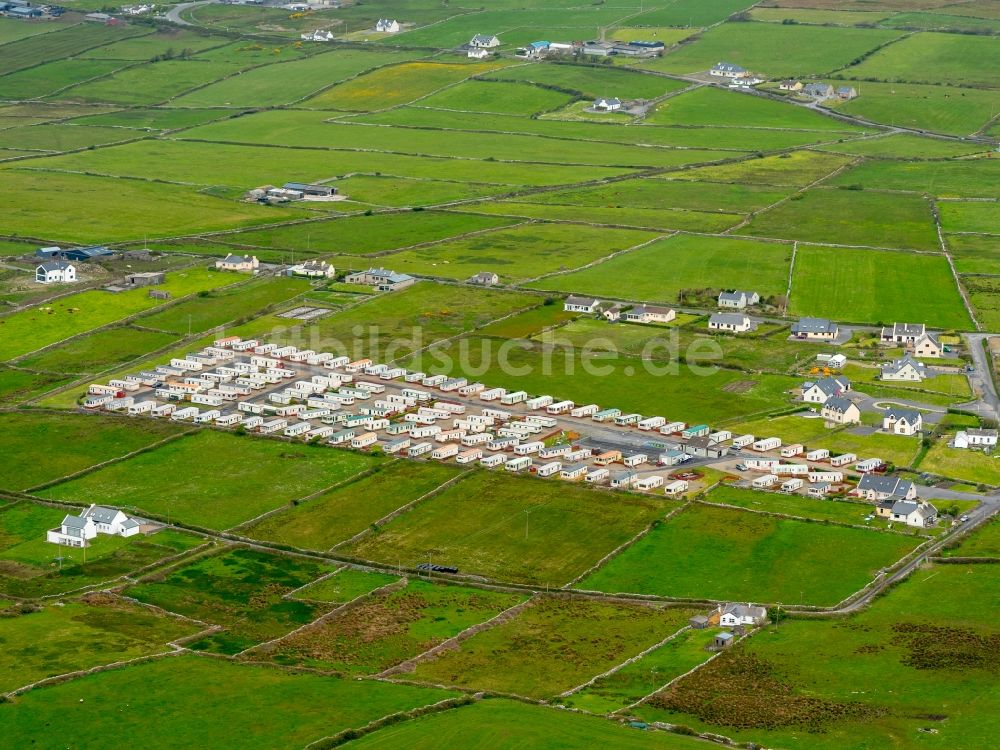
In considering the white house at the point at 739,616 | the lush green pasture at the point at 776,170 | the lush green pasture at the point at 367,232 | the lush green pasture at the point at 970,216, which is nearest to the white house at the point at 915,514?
the white house at the point at 739,616

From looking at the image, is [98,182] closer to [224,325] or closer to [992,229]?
[224,325]

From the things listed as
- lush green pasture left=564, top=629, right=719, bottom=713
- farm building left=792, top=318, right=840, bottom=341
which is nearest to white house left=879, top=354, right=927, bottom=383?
farm building left=792, top=318, right=840, bottom=341

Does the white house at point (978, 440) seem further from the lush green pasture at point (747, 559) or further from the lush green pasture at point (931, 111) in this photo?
the lush green pasture at point (931, 111)

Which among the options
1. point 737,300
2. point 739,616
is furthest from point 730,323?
point 739,616

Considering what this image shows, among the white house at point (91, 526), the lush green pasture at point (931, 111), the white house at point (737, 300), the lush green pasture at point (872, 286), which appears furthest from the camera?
the lush green pasture at point (931, 111)

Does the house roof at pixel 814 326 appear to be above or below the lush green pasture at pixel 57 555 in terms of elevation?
below

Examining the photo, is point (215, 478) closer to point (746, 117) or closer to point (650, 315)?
point (650, 315)

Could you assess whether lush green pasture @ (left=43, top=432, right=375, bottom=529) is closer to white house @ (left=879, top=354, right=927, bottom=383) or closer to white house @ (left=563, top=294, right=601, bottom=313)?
white house @ (left=563, top=294, right=601, bottom=313)
